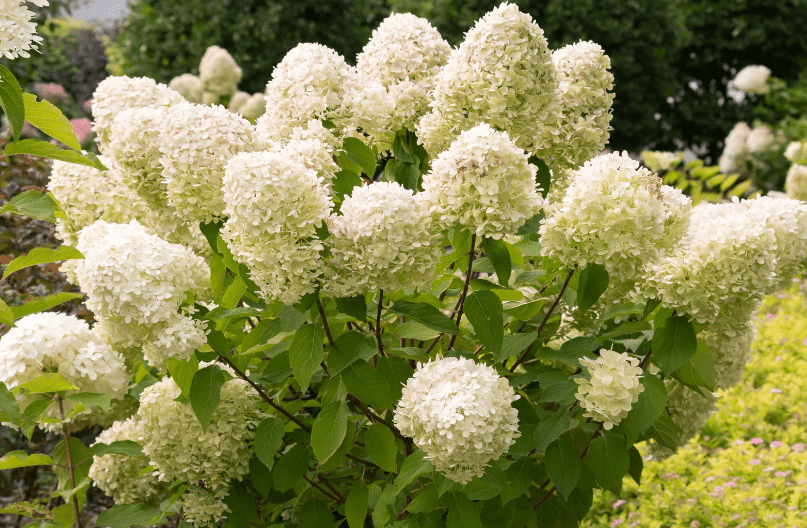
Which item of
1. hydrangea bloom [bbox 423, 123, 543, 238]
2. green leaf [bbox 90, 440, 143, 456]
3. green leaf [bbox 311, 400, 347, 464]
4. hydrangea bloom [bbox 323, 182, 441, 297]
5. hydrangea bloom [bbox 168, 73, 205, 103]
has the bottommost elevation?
hydrangea bloom [bbox 168, 73, 205, 103]

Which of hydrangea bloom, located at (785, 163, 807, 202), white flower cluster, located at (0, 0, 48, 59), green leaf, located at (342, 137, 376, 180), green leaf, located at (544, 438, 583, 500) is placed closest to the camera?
white flower cluster, located at (0, 0, 48, 59)

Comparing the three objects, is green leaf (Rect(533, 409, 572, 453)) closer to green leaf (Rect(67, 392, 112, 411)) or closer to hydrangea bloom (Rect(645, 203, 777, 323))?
hydrangea bloom (Rect(645, 203, 777, 323))

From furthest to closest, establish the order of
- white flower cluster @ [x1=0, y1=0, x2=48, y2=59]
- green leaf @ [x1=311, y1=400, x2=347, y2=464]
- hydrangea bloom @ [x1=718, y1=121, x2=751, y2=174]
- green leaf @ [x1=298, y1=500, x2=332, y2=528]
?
hydrangea bloom @ [x1=718, y1=121, x2=751, y2=174] < green leaf @ [x1=298, y1=500, x2=332, y2=528] < green leaf @ [x1=311, y1=400, x2=347, y2=464] < white flower cluster @ [x1=0, y1=0, x2=48, y2=59]

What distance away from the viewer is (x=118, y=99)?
2262 mm

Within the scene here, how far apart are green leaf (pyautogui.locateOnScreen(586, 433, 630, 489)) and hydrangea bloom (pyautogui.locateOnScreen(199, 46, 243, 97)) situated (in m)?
5.77

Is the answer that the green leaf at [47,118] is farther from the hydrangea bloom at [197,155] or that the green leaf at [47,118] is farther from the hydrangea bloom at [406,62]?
the hydrangea bloom at [406,62]

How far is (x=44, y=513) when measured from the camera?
2154mm

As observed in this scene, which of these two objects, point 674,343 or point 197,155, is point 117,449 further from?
point 674,343

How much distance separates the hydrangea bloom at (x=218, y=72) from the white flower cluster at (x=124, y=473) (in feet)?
16.2

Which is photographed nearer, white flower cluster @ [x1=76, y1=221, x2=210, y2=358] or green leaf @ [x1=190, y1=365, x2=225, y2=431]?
white flower cluster @ [x1=76, y1=221, x2=210, y2=358]

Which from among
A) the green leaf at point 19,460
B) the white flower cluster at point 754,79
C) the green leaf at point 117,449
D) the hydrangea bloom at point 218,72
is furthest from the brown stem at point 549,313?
the white flower cluster at point 754,79

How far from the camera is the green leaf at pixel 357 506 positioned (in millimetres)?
2029

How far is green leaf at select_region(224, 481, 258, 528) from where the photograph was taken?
2.20 meters

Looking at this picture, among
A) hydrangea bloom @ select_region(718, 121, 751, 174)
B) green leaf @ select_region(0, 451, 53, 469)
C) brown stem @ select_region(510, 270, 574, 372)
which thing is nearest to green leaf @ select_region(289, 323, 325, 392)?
brown stem @ select_region(510, 270, 574, 372)
